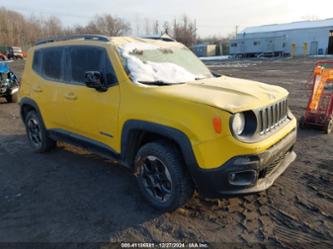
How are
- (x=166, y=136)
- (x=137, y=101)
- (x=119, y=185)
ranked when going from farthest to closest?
(x=119, y=185), (x=137, y=101), (x=166, y=136)

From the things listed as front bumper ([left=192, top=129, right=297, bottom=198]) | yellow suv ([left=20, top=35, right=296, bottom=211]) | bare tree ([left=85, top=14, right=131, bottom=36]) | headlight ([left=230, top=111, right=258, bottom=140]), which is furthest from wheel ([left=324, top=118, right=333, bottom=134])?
bare tree ([left=85, top=14, right=131, bottom=36])

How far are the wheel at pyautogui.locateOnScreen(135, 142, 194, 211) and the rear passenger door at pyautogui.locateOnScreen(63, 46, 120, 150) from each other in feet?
1.89

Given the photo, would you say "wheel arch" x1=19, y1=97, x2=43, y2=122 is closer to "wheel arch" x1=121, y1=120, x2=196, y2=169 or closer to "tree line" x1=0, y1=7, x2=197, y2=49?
"wheel arch" x1=121, y1=120, x2=196, y2=169

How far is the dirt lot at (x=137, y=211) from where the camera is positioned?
2.99 m

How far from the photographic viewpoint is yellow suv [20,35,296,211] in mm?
2854

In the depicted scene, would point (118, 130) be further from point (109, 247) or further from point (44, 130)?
point (44, 130)

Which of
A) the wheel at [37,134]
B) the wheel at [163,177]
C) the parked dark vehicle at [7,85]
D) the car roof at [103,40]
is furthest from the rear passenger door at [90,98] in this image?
the parked dark vehicle at [7,85]

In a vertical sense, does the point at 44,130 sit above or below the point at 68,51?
below

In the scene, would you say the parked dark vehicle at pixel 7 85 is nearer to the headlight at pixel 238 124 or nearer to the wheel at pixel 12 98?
the wheel at pixel 12 98

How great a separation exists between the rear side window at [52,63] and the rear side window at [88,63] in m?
0.33

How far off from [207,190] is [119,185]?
159 centimetres

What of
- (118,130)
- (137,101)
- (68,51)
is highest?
(68,51)

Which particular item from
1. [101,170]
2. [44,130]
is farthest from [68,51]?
[101,170]

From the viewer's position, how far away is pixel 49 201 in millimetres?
3742
